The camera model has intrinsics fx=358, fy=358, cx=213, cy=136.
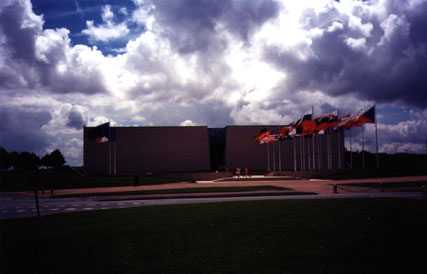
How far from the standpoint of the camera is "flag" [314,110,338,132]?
1666 inches

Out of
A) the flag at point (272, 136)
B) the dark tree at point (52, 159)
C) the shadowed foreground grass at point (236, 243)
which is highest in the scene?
the flag at point (272, 136)

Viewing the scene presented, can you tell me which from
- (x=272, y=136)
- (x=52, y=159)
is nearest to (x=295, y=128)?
(x=272, y=136)

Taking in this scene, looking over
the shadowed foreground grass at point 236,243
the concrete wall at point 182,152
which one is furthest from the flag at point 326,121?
the shadowed foreground grass at point 236,243

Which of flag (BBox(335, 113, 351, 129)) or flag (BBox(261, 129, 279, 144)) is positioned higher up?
flag (BBox(335, 113, 351, 129))

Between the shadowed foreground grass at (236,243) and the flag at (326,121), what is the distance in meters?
31.2

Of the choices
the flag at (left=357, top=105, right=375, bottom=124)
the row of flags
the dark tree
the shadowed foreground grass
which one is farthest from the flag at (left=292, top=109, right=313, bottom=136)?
the dark tree

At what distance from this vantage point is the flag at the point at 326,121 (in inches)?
1666

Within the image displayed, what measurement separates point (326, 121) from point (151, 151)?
35257 millimetres

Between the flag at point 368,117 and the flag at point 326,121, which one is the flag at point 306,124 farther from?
the flag at point 368,117

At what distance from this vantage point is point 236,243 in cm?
884

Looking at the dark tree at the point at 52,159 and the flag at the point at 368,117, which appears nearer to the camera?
the flag at the point at 368,117

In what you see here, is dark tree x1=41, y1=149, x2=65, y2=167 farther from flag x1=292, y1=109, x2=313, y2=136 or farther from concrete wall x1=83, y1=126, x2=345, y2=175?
flag x1=292, y1=109, x2=313, y2=136

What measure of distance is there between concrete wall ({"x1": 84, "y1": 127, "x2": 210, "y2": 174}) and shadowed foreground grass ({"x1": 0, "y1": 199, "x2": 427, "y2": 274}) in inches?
2133

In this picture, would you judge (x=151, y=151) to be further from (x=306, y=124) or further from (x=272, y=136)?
(x=306, y=124)
